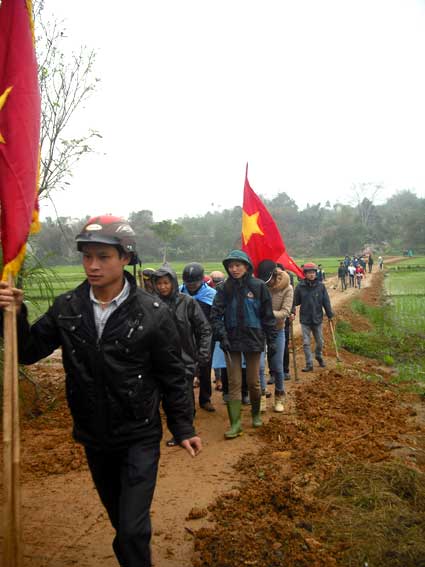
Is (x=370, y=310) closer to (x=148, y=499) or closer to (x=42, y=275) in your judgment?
(x=42, y=275)

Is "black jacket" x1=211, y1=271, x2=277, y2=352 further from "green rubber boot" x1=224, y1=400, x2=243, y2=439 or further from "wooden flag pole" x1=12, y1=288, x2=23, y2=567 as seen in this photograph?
"wooden flag pole" x1=12, y1=288, x2=23, y2=567

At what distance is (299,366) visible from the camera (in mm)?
10133

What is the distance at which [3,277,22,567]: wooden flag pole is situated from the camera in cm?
238

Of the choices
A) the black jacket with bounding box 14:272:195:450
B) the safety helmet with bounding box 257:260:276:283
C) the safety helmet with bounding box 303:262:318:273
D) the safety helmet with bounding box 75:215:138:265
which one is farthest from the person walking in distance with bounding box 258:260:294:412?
the safety helmet with bounding box 75:215:138:265

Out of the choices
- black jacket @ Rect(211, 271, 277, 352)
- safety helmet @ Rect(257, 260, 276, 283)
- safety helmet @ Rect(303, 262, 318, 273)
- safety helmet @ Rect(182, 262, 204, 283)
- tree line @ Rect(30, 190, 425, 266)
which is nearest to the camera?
Result: black jacket @ Rect(211, 271, 277, 352)

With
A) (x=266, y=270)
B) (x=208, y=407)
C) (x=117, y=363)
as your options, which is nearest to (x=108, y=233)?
(x=117, y=363)

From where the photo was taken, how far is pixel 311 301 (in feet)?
31.1

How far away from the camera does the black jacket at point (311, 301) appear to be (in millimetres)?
9430

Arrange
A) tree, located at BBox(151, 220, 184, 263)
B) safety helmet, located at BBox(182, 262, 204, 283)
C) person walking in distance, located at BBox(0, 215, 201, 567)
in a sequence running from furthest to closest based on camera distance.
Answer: tree, located at BBox(151, 220, 184, 263)
safety helmet, located at BBox(182, 262, 204, 283)
person walking in distance, located at BBox(0, 215, 201, 567)

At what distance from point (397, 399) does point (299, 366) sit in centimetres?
281

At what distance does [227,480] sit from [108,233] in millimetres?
2935

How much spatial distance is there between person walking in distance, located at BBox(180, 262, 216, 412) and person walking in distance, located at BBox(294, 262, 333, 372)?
2948 mm

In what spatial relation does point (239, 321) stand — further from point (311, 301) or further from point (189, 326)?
point (311, 301)

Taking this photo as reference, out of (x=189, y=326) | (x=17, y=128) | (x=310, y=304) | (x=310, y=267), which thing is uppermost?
(x=17, y=128)
